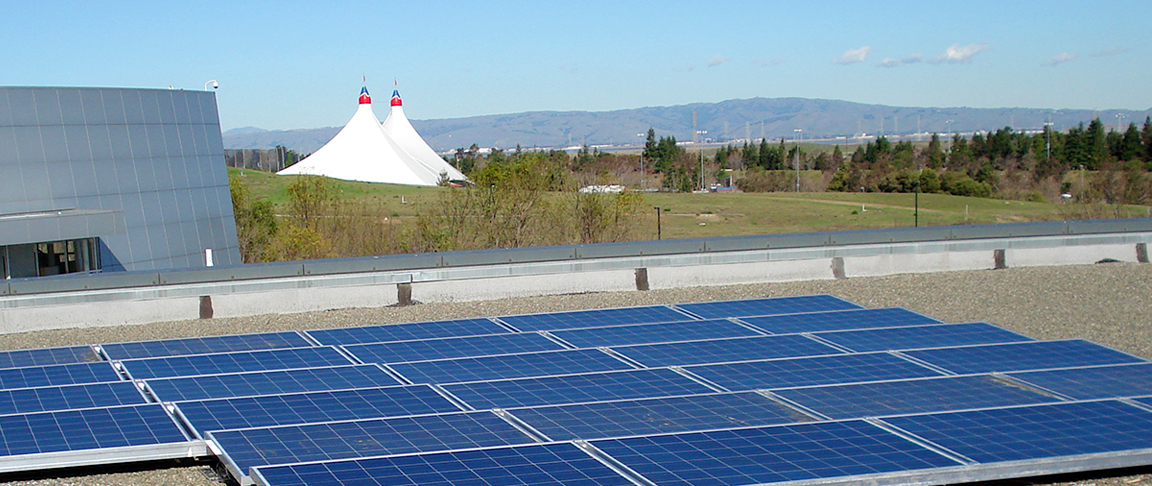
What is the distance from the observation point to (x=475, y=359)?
1284 centimetres

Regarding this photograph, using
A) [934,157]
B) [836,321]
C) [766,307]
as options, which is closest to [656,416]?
[836,321]

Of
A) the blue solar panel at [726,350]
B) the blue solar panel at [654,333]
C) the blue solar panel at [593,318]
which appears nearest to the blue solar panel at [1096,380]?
the blue solar panel at [726,350]

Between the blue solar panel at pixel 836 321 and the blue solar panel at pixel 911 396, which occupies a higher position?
the blue solar panel at pixel 911 396

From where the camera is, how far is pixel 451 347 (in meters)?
13.7

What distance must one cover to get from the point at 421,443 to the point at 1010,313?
41.0 ft

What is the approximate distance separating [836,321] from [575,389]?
576 cm

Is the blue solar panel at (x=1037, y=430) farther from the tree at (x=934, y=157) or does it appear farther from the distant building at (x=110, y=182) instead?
the tree at (x=934, y=157)

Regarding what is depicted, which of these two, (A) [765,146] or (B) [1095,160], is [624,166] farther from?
(B) [1095,160]

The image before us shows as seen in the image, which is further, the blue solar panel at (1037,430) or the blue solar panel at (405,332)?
the blue solar panel at (405,332)

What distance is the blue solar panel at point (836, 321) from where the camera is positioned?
578 inches

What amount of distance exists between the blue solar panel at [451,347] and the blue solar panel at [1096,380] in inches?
230

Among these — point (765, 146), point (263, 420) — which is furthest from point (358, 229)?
point (765, 146)

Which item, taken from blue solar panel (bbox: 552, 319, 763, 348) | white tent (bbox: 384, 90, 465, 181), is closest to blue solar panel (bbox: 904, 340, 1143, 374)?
blue solar panel (bbox: 552, 319, 763, 348)

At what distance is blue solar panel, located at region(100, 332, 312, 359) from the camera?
13.4m
